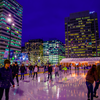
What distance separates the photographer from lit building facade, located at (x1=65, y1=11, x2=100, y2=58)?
94.6m

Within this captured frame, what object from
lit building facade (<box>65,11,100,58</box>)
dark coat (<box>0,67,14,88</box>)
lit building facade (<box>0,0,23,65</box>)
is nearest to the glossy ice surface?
dark coat (<box>0,67,14,88</box>)

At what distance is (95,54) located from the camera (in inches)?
3711

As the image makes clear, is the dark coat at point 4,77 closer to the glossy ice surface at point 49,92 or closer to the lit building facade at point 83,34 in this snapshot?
the glossy ice surface at point 49,92

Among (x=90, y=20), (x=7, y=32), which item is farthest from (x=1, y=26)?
(x=90, y=20)

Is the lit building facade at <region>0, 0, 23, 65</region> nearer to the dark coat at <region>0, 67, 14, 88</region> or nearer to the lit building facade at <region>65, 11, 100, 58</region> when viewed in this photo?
the lit building facade at <region>65, 11, 100, 58</region>

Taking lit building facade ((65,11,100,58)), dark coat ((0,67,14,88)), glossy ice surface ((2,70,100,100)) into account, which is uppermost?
lit building facade ((65,11,100,58))

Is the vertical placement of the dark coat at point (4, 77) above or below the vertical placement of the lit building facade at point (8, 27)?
below

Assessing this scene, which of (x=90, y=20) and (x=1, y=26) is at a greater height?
(x=90, y=20)

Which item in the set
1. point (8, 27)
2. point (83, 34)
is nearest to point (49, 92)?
point (8, 27)

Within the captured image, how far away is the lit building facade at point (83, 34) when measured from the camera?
310ft

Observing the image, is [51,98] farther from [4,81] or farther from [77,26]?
[77,26]

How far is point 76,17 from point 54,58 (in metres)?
45.0

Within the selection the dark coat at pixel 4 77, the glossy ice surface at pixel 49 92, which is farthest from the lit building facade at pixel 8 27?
the dark coat at pixel 4 77

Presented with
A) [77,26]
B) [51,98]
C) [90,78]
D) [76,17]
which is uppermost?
[76,17]
